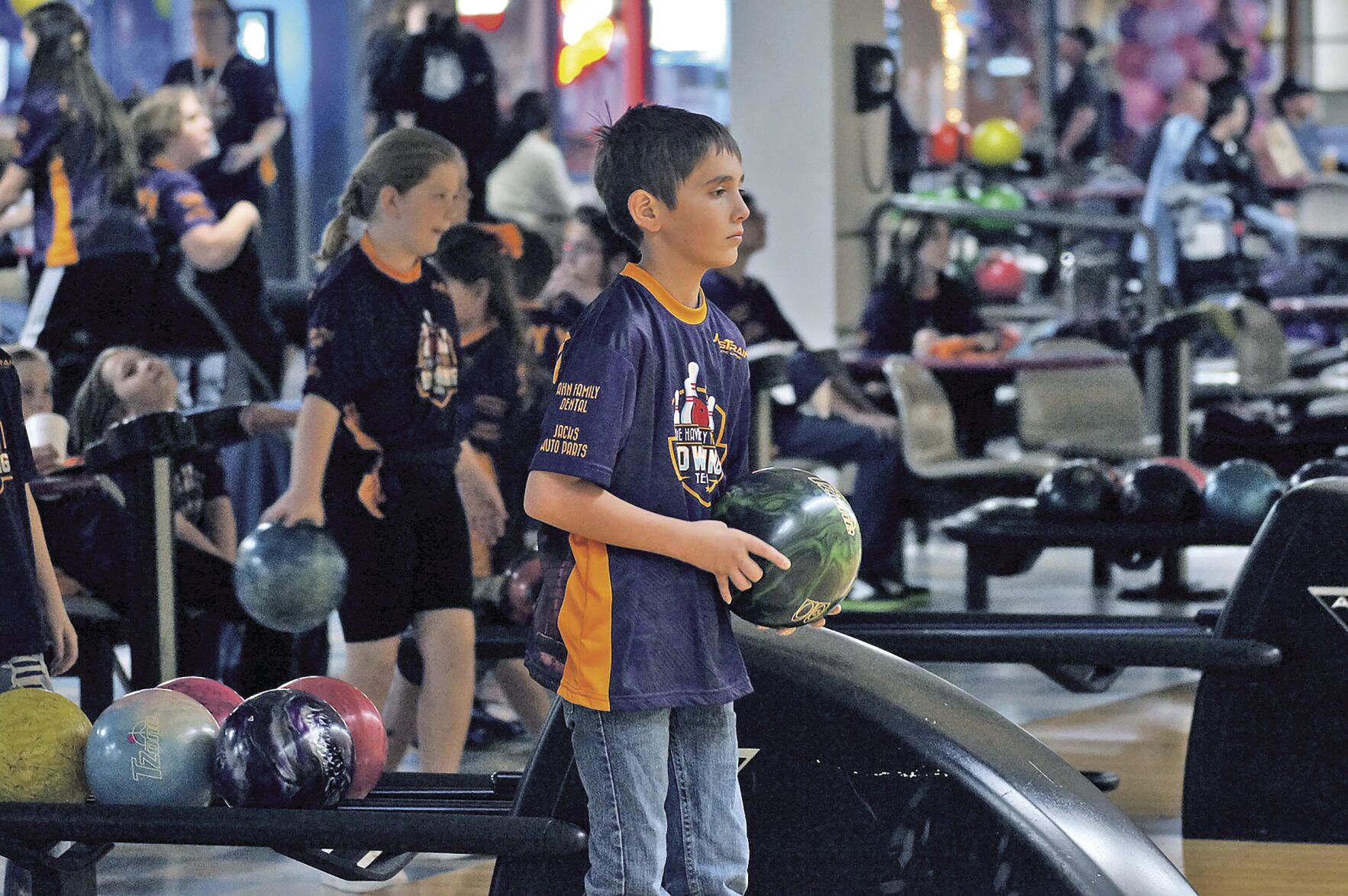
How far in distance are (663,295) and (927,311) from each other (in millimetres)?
5708

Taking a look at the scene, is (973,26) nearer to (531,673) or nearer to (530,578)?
(530,578)

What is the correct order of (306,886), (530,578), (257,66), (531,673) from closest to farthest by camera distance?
(531,673) → (306,886) → (530,578) → (257,66)

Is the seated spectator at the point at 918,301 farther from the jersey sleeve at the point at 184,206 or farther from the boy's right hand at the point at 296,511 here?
the boy's right hand at the point at 296,511

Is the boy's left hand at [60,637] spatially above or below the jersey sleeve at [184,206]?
below

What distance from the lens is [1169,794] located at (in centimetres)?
457

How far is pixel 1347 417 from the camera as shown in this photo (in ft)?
25.8

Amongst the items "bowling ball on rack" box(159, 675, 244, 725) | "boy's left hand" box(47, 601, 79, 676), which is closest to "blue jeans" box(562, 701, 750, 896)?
"bowling ball on rack" box(159, 675, 244, 725)

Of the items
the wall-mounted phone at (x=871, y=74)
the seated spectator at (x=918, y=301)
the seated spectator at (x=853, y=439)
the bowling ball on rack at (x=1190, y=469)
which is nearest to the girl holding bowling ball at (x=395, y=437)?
the bowling ball on rack at (x=1190, y=469)

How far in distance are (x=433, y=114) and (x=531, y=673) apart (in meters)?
5.18

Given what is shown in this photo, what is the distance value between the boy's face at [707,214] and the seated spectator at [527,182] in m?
5.94

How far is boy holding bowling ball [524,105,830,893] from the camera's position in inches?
99.6

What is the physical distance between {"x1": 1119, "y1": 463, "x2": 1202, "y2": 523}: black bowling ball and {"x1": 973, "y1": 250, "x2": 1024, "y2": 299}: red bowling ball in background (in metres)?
6.71

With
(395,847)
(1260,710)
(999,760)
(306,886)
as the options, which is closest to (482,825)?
(395,847)

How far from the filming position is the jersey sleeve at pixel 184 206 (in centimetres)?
642
